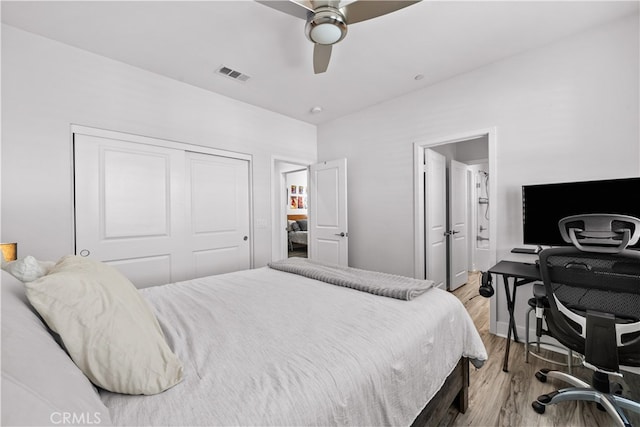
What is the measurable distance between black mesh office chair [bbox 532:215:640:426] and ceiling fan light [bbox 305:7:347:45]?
1790 mm

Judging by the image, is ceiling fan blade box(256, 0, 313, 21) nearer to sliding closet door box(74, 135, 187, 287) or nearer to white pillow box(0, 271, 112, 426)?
white pillow box(0, 271, 112, 426)

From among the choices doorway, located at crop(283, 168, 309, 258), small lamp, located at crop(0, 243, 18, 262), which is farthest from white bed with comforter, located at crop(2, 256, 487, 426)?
doorway, located at crop(283, 168, 309, 258)

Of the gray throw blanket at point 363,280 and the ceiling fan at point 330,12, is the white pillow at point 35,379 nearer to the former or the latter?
the gray throw blanket at point 363,280

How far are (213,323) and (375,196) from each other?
9.52 ft

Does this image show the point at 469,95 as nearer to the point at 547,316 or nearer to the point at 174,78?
the point at 547,316

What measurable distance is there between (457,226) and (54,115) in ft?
16.1

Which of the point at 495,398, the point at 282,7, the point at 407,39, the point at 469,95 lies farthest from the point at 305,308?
the point at 469,95

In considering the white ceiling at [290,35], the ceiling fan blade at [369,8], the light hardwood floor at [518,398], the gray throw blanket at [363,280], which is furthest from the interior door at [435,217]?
the ceiling fan blade at [369,8]

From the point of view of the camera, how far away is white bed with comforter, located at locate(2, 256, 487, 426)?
76 cm

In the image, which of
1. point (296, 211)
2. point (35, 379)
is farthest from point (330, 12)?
point (296, 211)

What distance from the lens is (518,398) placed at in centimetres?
179

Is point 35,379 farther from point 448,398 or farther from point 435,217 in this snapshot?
point 435,217

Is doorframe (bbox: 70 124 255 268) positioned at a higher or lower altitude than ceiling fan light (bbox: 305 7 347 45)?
lower

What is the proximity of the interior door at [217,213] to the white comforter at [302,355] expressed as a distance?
1.43m
